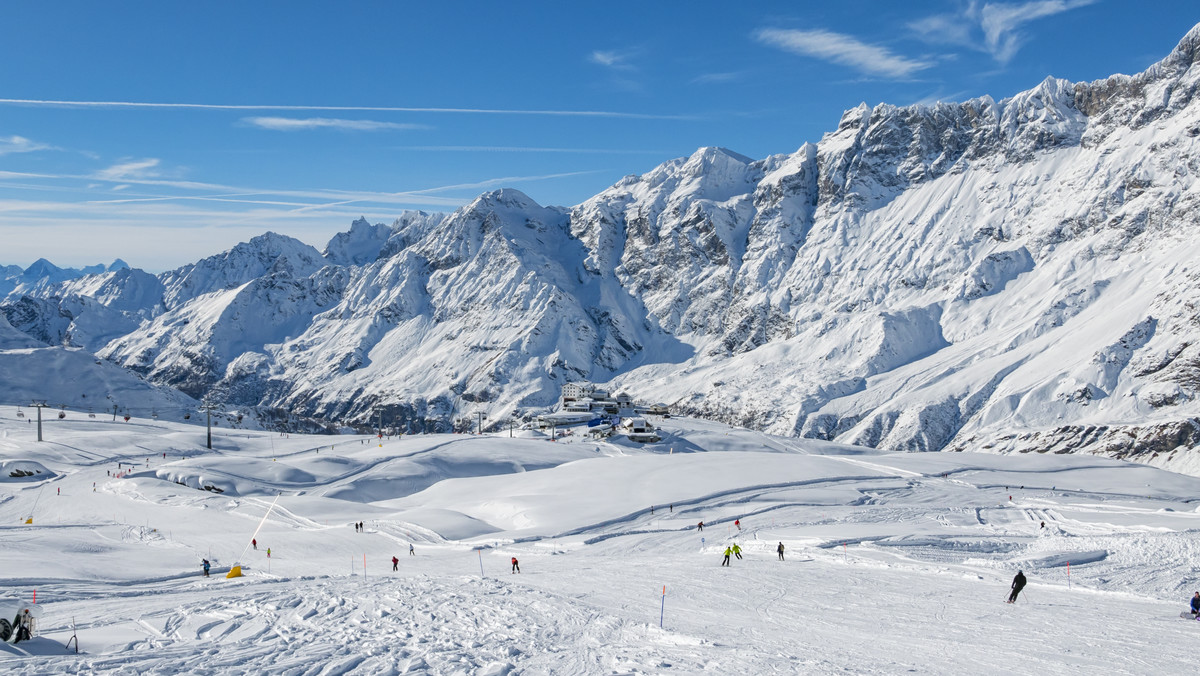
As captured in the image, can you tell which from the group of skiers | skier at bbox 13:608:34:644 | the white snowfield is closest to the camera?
skier at bbox 13:608:34:644

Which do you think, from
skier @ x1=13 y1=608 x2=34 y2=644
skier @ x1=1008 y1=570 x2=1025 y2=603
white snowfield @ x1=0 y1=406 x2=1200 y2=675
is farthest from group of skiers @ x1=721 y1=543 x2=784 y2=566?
skier @ x1=13 y1=608 x2=34 y2=644

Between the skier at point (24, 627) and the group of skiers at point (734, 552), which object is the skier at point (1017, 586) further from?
the skier at point (24, 627)

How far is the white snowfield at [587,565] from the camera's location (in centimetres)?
2070

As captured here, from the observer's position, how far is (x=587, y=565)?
4084cm

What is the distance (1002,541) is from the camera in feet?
151

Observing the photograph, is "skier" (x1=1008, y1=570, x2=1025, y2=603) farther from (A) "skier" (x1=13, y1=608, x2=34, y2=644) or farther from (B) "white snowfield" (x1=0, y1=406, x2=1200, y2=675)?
(A) "skier" (x1=13, y1=608, x2=34, y2=644)

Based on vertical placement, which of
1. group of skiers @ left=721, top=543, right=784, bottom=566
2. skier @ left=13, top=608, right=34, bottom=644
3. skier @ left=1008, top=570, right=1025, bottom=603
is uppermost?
skier @ left=13, top=608, right=34, bottom=644

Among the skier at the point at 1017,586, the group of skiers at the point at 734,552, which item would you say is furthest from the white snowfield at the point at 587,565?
the group of skiers at the point at 734,552

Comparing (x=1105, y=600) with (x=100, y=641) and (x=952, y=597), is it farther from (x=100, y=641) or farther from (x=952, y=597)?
(x=100, y=641)

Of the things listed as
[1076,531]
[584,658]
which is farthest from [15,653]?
[1076,531]

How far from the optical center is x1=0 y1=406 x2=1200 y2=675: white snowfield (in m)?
Result: 20.7

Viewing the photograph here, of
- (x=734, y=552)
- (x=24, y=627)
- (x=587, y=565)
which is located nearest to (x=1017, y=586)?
(x=734, y=552)

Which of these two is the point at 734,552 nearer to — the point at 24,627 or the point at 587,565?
the point at 587,565

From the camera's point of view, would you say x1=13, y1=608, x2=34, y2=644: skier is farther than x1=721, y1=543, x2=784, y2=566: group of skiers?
No
